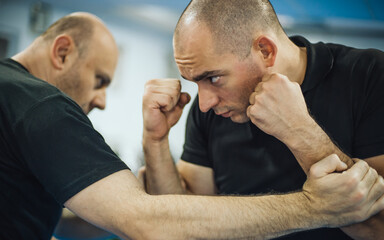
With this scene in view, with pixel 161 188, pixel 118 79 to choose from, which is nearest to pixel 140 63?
pixel 118 79

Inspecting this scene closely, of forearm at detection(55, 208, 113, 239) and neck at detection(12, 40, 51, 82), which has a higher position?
neck at detection(12, 40, 51, 82)

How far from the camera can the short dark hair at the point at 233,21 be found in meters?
1.24

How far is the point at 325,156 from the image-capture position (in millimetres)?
1090

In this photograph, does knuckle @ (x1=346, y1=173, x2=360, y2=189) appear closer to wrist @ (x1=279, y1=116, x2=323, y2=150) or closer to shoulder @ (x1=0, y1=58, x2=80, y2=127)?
wrist @ (x1=279, y1=116, x2=323, y2=150)

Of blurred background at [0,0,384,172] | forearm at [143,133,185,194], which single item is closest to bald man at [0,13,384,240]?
forearm at [143,133,185,194]

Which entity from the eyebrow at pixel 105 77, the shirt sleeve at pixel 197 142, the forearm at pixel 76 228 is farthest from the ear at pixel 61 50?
the forearm at pixel 76 228

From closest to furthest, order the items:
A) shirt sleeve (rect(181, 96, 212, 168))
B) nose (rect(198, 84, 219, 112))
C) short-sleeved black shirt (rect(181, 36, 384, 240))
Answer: short-sleeved black shirt (rect(181, 36, 384, 240))
nose (rect(198, 84, 219, 112))
shirt sleeve (rect(181, 96, 212, 168))

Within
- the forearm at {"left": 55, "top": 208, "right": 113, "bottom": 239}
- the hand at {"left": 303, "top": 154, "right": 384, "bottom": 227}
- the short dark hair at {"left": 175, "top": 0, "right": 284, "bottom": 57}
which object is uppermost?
the short dark hair at {"left": 175, "top": 0, "right": 284, "bottom": 57}

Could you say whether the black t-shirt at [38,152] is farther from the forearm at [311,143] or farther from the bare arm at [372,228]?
the bare arm at [372,228]

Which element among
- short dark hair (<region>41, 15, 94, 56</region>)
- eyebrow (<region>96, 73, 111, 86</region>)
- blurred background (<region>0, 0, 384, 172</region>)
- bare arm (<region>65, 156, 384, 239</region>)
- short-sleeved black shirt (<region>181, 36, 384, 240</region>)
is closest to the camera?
bare arm (<region>65, 156, 384, 239</region>)

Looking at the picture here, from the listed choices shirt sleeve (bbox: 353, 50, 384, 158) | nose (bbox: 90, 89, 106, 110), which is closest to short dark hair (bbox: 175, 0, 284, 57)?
shirt sleeve (bbox: 353, 50, 384, 158)

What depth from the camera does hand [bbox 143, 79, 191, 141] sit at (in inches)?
58.2

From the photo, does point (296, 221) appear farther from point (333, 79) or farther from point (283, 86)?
point (333, 79)

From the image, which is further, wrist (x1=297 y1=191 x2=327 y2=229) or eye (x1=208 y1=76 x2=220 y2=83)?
eye (x1=208 y1=76 x2=220 y2=83)
